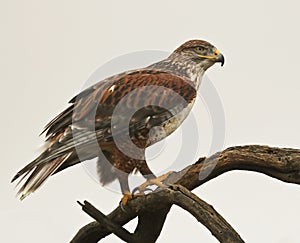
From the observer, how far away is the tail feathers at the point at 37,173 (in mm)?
1823

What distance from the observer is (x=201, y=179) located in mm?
1926

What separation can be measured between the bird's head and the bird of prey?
0.05 meters

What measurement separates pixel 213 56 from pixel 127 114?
A: 0.32 meters

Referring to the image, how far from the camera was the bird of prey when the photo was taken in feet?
5.96

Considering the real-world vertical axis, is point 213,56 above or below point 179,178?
above

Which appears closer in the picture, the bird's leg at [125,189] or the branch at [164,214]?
the branch at [164,214]

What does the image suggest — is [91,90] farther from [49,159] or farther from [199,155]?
[199,155]

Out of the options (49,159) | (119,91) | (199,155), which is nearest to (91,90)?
(119,91)

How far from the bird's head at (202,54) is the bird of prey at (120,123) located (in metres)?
0.05

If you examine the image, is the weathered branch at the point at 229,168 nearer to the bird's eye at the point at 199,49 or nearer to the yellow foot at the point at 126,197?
the yellow foot at the point at 126,197

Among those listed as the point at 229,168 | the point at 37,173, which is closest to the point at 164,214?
the point at 229,168

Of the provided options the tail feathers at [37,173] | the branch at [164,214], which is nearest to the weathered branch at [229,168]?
the branch at [164,214]

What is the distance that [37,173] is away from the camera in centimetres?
184

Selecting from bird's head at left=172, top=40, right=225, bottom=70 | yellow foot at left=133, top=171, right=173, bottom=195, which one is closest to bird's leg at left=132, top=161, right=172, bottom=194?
yellow foot at left=133, top=171, right=173, bottom=195
